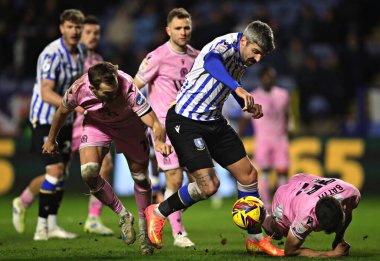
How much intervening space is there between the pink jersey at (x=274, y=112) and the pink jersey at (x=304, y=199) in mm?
6097

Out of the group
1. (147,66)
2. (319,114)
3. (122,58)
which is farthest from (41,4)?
(147,66)

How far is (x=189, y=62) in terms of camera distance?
10352mm

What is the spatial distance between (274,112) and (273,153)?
27.6 inches

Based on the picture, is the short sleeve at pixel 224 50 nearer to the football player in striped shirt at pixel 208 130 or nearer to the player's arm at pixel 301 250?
the football player in striped shirt at pixel 208 130

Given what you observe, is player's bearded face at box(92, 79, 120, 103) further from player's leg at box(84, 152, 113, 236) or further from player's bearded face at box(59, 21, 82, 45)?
player's leg at box(84, 152, 113, 236)

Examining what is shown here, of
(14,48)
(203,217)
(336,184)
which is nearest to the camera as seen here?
(336,184)

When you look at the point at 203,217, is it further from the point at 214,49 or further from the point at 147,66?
the point at 214,49

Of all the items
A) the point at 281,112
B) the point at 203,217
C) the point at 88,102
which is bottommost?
the point at 203,217

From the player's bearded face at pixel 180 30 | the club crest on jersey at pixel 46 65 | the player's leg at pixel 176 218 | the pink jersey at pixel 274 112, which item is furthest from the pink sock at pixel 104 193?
the pink jersey at pixel 274 112

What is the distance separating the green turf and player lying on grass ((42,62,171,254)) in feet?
1.55

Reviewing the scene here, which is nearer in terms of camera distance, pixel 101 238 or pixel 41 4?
pixel 101 238

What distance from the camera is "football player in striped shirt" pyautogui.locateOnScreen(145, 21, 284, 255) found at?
8.31 meters

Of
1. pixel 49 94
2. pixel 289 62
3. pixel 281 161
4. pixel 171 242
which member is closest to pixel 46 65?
pixel 49 94

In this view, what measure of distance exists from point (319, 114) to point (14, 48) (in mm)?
6647
